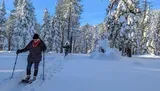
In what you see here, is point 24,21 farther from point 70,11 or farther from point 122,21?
point 122,21

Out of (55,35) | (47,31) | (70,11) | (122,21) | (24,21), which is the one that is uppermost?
(70,11)

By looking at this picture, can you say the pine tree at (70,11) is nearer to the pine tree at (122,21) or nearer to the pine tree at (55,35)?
the pine tree at (55,35)

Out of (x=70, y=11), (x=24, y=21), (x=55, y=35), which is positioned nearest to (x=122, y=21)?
(x=70, y=11)

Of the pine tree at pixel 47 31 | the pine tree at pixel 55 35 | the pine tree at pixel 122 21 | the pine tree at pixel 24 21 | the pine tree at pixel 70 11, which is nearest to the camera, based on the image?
the pine tree at pixel 122 21

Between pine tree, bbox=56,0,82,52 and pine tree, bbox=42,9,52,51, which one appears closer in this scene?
pine tree, bbox=56,0,82,52

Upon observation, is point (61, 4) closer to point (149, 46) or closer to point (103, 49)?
point (149, 46)

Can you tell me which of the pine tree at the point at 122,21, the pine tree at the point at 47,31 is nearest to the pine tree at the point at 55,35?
the pine tree at the point at 47,31

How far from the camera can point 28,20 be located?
65.4 metres

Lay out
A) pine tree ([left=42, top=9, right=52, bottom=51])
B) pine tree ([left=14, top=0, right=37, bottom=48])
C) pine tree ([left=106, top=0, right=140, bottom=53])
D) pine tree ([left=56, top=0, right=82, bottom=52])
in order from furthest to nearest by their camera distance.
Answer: pine tree ([left=42, top=9, right=52, bottom=51]) → pine tree ([left=14, top=0, right=37, bottom=48]) → pine tree ([left=56, top=0, right=82, bottom=52]) → pine tree ([left=106, top=0, right=140, bottom=53])

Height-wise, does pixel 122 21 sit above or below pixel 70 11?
below

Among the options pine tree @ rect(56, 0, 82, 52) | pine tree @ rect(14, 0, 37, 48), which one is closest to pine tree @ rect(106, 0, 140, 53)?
pine tree @ rect(56, 0, 82, 52)

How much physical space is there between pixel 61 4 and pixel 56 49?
45.2 ft

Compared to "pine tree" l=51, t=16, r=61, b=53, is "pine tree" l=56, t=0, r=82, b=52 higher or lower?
higher

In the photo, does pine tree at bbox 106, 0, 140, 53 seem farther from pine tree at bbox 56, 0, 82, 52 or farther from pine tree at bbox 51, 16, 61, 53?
pine tree at bbox 51, 16, 61, 53
